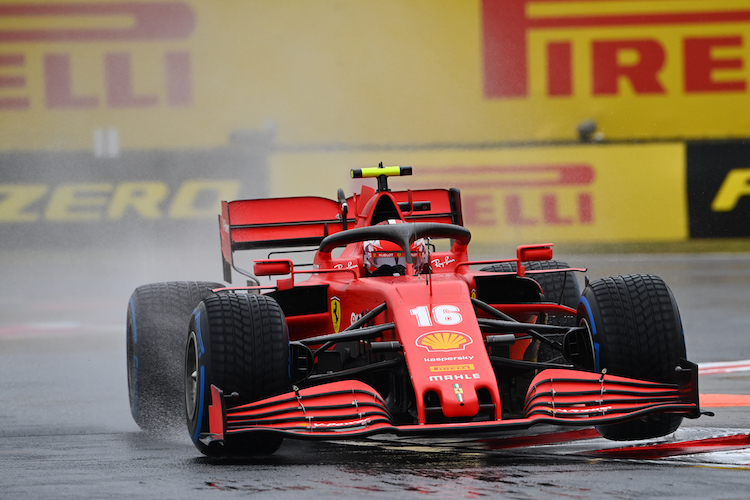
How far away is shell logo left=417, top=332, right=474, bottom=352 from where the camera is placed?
5195mm

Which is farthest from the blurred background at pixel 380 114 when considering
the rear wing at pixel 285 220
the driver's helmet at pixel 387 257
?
the driver's helmet at pixel 387 257

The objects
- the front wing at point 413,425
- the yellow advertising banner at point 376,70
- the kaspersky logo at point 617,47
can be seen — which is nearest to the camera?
the front wing at point 413,425

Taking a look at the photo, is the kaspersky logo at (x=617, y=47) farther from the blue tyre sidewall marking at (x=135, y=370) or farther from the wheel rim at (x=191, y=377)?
the wheel rim at (x=191, y=377)

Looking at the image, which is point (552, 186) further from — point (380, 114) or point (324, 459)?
point (324, 459)

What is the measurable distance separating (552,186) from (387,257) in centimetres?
1327

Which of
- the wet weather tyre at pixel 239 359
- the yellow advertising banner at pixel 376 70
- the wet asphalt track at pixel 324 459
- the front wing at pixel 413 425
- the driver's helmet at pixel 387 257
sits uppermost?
the yellow advertising banner at pixel 376 70

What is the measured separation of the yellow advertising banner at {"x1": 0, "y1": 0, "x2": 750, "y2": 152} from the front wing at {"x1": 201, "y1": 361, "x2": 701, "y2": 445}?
50.3 ft

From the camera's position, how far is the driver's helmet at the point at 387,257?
6511 mm

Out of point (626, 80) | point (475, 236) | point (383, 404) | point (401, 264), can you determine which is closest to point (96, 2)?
point (475, 236)

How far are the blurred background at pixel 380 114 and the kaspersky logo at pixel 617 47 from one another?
0.04m

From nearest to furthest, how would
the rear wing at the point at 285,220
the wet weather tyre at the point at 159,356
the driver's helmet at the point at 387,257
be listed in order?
the driver's helmet at the point at 387,257
the wet weather tyre at the point at 159,356
the rear wing at the point at 285,220

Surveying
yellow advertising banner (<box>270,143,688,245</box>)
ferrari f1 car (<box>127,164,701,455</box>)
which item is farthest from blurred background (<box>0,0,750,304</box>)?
ferrari f1 car (<box>127,164,701,455</box>)

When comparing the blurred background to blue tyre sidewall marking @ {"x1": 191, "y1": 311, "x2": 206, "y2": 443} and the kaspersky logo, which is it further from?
blue tyre sidewall marking @ {"x1": 191, "y1": 311, "x2": 206, "y2": 443}

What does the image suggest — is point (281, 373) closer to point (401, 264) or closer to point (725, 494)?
point (401, 264)
